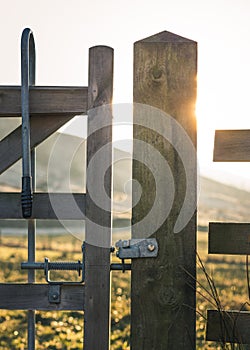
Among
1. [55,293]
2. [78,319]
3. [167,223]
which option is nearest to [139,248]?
[167,223]

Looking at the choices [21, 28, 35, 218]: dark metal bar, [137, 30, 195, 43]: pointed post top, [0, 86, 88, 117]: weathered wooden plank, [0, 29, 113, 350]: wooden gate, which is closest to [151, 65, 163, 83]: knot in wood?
[137, 30, 195, 43]: pointed post top

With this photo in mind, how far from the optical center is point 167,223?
3.32 m

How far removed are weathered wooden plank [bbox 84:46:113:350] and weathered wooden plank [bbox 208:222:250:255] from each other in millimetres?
519

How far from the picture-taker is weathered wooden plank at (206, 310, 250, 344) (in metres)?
3.46

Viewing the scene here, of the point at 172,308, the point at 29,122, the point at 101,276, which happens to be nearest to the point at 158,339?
the point at 172,308

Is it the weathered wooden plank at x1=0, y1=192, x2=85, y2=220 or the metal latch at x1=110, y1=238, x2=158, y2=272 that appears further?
the weathered wooden plank at x1=0, y1=192, x2=85, y2=220

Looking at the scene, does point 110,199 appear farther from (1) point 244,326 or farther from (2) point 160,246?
(1) point 244,326

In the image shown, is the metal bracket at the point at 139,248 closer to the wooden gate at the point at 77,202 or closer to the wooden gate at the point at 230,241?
the wooden gate at the point at 77,202

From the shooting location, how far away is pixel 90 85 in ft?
11.6

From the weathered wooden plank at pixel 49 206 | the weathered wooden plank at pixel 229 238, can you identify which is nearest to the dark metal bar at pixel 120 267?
the weathered wooden plank at pixel 49 206

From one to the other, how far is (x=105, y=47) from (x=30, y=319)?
58.5 inches

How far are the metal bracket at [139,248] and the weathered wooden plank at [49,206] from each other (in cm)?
31

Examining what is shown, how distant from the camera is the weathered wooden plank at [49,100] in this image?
11.8ft

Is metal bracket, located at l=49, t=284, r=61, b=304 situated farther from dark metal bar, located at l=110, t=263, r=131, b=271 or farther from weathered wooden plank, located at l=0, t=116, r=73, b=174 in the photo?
weathered wooden plank, located at l=0, t=116, r=73, b=174
